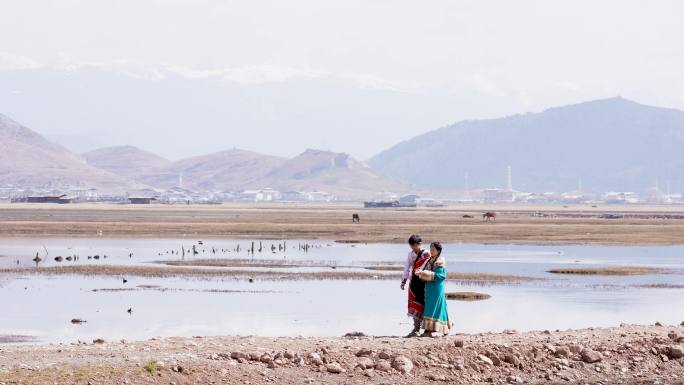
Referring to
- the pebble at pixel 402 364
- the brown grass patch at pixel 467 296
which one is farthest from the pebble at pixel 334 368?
the brown grass patch at pixel 467 296

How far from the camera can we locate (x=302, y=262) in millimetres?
56844

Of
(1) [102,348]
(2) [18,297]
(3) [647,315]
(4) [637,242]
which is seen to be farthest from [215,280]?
(4) [637,242]

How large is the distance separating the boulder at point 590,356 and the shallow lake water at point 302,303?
7.01m

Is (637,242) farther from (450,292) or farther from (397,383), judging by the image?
(397,383)

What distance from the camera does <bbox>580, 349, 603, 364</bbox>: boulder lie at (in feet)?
72.4

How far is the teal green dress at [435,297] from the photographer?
2234cm

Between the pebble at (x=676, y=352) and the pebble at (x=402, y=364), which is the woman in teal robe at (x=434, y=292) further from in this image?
the pebble at (x=676, y=352)

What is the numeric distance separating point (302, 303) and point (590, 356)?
1511cm

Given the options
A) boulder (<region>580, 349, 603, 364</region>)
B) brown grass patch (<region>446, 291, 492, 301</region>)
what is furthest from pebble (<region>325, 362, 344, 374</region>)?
brown grass patch (<region>446, 291, 492, 301</region>)

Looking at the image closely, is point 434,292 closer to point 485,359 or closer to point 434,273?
point 434,273

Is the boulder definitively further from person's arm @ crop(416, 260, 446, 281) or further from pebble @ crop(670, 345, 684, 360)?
person's arm @ crop(416, 260, 446, 281)

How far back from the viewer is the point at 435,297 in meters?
22.5

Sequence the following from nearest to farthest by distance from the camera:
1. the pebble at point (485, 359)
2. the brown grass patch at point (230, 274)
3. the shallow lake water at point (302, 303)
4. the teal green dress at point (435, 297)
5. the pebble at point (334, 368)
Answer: the pebble at point (334, 368) → the pebble at point (485, 359) → the teal green dress at point (435, 297) → the shallow lake water at point (302, 303) → the brown grass patch at point (230, 274)

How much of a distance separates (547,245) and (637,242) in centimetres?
670
